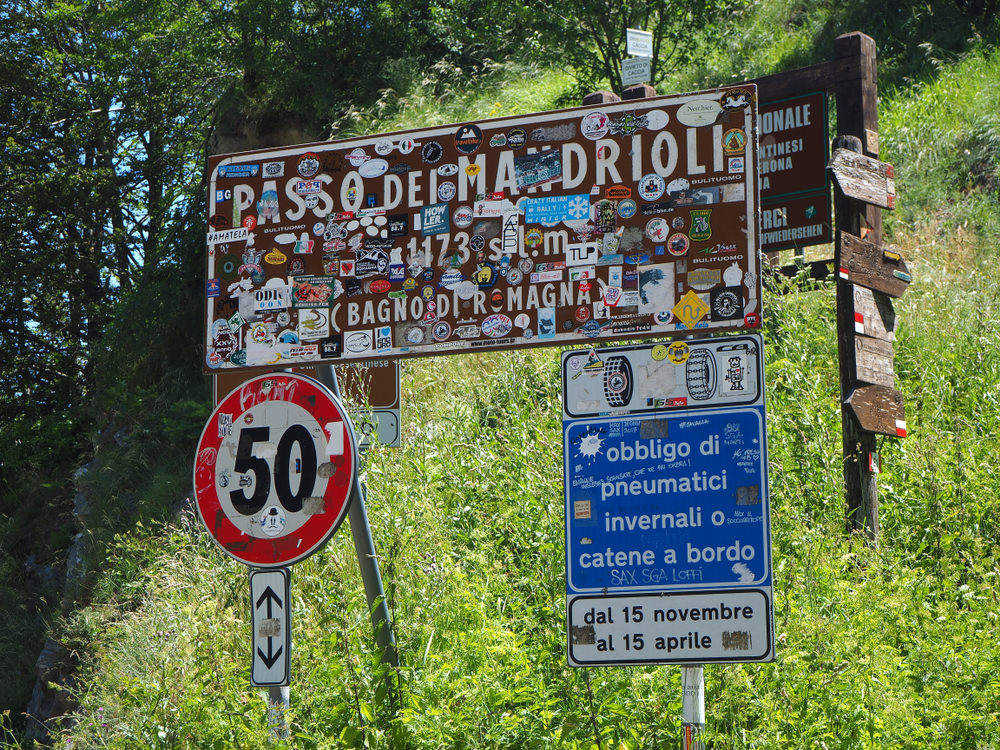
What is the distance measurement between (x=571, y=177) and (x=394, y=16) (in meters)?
13.1

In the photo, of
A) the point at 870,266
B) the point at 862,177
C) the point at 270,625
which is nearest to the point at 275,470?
the point at 270,625

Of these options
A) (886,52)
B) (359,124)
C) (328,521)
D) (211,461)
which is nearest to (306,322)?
(211,461)

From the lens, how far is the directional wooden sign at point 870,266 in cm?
642

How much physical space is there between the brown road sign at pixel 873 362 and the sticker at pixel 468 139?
118 inches

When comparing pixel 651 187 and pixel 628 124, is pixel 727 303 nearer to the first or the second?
pixel 651 187

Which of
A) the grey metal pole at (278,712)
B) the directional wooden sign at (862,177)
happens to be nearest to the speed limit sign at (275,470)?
the grey metal pole at (278,712)

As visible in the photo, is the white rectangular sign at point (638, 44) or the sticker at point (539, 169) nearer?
the sticker at point (539, 169)

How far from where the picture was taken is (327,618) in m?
5.32

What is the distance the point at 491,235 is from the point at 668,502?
69.9 inches

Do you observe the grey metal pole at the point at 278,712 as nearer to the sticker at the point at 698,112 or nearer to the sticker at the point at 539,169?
the sticker at the point at 539,169

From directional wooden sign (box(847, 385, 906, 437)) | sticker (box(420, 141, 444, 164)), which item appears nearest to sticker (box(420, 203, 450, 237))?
sticker (box(420, 141, 444, 164))

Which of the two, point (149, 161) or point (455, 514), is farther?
point (149, 161)

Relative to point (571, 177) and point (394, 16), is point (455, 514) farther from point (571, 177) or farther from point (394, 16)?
point (394, 16)

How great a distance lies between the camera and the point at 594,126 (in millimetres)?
4719
